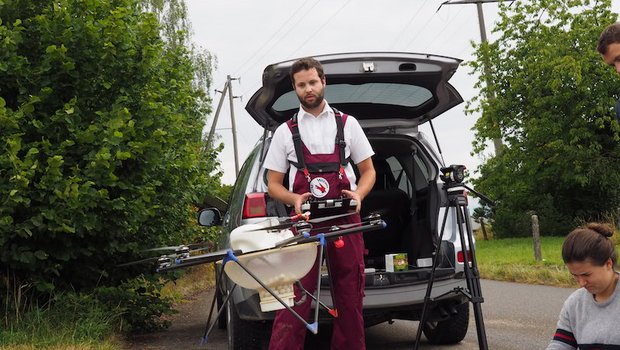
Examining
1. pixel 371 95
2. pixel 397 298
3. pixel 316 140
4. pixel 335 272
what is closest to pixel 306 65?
pixel 316 140

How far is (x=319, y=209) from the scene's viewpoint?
188 inches

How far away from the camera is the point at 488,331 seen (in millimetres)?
7801

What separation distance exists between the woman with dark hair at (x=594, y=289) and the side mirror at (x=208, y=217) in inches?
174

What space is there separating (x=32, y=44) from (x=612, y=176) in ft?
92.4

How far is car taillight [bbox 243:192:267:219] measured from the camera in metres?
5.79

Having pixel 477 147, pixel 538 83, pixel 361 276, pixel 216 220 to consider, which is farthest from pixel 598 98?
pixel 361 276

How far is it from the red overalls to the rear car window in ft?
3.67

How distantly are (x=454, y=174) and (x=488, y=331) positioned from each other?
2815mm

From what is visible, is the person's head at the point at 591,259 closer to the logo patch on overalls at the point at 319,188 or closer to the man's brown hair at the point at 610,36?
the man's brown hair at the point at 610,36

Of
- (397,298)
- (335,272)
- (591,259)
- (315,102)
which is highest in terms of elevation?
(315,102)

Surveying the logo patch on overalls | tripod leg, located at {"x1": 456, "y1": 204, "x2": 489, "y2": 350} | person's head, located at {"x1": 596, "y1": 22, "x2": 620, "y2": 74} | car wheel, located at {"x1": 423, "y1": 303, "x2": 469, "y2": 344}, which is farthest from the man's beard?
car wheel, located at {"x1": 423, "y1": 303, "x2": 469, "y2": 344}

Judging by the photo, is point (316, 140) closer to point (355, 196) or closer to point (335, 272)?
point (355, 196)

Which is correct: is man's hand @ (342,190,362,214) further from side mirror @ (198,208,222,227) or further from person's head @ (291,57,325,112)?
side mirror @ (198,208,222,227)

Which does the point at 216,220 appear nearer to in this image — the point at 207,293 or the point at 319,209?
the point at 319,209
